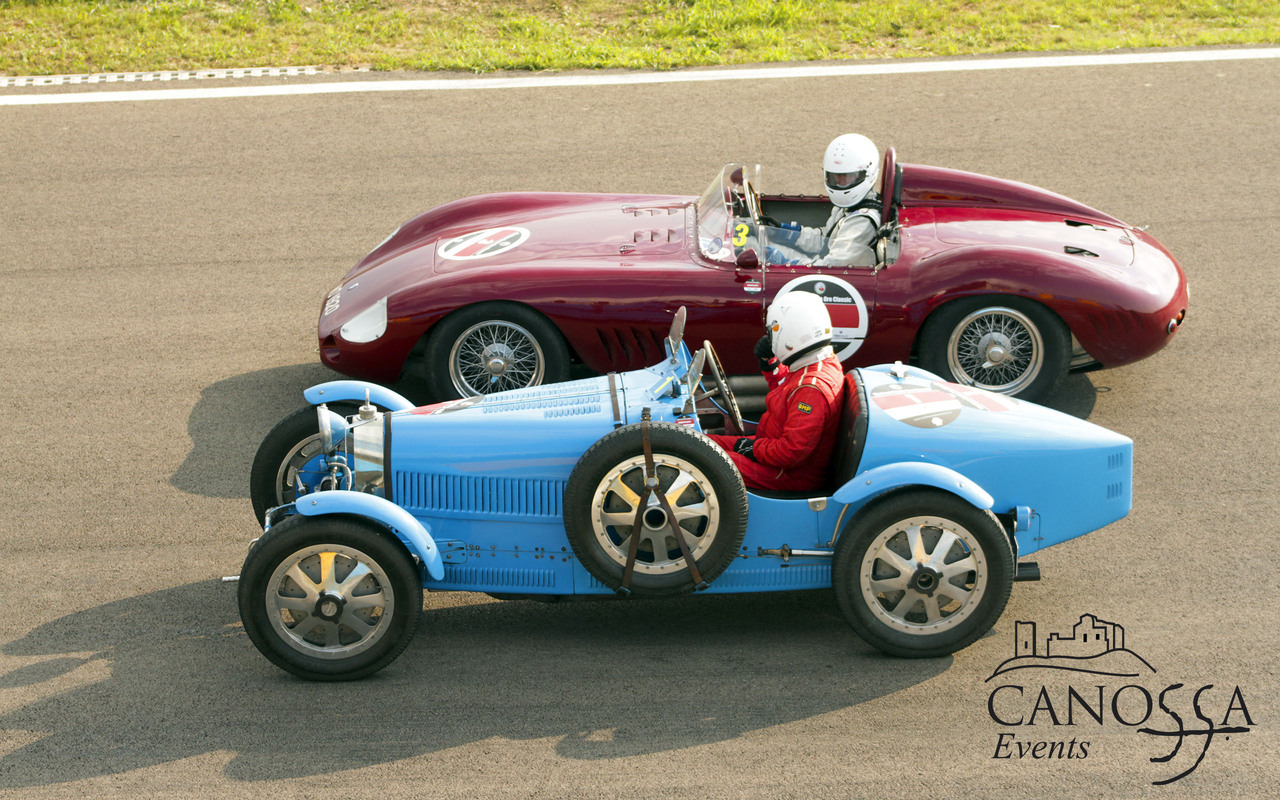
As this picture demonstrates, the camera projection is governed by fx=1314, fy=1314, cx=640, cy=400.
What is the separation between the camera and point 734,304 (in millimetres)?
7453

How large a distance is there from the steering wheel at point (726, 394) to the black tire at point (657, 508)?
58cm

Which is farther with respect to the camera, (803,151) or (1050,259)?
(803,151)

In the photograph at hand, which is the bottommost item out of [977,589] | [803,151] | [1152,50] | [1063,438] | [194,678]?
[194,678]

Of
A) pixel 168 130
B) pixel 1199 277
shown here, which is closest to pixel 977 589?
pixel 1199 277

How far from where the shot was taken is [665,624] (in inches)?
233

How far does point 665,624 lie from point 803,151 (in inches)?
255

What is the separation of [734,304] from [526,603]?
2.25 meters

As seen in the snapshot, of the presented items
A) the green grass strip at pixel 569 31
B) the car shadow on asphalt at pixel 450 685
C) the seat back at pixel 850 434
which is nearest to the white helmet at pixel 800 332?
the seat back at pixel 850 434

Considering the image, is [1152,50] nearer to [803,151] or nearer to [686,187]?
[803,151]

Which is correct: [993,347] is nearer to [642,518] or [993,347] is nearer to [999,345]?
[999,345]

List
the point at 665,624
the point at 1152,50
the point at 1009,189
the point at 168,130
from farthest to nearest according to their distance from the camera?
1. the point at 1152,50
2. the point at 168,130
3. the point at 1009,189
4. the point at 665,624

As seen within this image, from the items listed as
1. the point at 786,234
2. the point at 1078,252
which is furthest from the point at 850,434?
the point at 1078,252

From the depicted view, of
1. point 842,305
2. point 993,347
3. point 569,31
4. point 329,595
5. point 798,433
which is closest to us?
point 329,595

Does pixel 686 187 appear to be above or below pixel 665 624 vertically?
above
